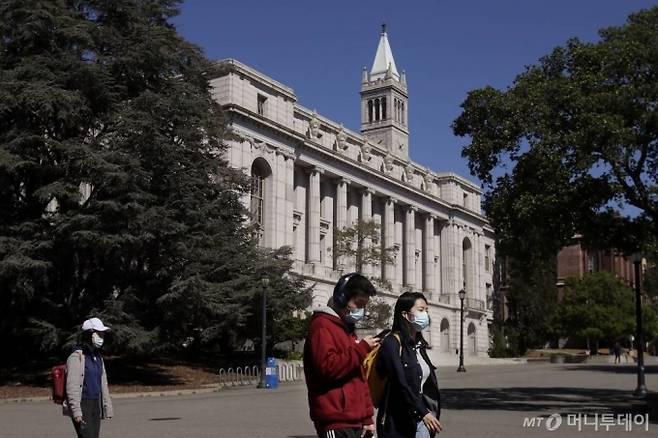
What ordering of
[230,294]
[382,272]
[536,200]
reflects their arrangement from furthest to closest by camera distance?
1. [382,272]
2. [230,294]
3. [536,200]

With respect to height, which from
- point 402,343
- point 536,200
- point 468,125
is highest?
point 468,125

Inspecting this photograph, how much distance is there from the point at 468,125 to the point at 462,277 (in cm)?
7052

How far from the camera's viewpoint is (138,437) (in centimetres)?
1500

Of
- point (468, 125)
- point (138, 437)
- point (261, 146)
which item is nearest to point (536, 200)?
point (468, 125)

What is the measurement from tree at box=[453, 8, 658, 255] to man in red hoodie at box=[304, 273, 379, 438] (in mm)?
15981

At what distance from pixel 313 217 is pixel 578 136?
47.7 metres

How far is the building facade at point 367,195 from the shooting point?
59.4 metres

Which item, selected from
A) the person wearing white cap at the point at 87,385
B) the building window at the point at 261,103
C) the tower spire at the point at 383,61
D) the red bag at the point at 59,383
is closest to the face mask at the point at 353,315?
the person wearing white cap at the point at 87,385

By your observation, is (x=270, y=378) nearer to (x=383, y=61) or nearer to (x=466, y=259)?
(x=466, y=259)

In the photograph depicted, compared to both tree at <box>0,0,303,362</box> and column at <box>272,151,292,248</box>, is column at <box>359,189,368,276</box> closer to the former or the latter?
column at <box>272,151,292,248</box>

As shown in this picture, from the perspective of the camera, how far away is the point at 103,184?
29516 millimetres

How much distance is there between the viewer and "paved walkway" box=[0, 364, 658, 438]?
15477 mm

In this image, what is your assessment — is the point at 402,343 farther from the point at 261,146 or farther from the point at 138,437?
the point at 261,146

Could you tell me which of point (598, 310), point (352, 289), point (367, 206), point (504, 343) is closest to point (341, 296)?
point (352, 289)
